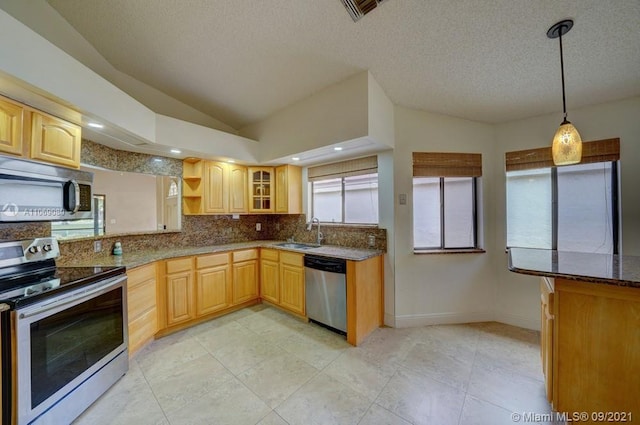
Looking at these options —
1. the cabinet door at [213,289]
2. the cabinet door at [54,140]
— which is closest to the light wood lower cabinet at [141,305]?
the cabinet door at [213,289]

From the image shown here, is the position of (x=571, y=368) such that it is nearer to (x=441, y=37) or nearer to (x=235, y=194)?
(x=441, y=37)

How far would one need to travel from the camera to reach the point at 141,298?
2.40 meters

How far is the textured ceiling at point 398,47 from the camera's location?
170cm

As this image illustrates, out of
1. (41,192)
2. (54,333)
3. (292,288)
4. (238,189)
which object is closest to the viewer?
(54,333)

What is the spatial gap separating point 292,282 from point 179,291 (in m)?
1.35

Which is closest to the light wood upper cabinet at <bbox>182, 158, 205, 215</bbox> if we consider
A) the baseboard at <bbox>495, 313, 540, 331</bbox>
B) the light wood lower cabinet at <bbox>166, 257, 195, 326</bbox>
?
the light wood lower cabinet at <bbox>166, 257, 195, 326</bbox>

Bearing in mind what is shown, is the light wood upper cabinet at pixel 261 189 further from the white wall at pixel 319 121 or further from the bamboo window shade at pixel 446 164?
the bamboo window shade at pixel 446 164

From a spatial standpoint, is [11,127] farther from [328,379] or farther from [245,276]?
[328,379]

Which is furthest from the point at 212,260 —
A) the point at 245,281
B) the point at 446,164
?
the point at 446,164

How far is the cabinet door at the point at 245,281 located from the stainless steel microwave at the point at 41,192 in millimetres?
1746

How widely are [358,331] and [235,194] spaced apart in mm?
2583

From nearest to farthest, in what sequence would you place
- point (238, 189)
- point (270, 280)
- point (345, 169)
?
point (345, 169) < point (270, 280) < point (238, 189)

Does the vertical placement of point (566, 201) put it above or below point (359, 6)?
below

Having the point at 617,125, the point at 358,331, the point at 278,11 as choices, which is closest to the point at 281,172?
the point at 278,11
